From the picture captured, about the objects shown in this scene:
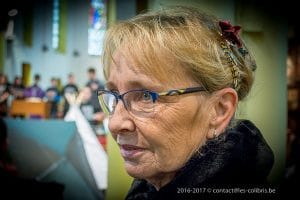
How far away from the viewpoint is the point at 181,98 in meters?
1.16

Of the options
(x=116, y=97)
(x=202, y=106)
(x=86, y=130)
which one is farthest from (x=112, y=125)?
(x=86, y=130)

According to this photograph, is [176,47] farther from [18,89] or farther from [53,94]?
[18,89]

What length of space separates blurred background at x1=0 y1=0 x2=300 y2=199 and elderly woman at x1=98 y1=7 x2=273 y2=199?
0.82ft

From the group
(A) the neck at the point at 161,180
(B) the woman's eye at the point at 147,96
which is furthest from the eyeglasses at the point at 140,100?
(A) the neck at the point at 161,180

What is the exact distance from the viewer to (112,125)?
1.20 metres

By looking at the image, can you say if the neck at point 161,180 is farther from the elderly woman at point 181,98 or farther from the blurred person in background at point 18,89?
the blurred person in background at point 18,89

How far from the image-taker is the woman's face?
1.16 meters

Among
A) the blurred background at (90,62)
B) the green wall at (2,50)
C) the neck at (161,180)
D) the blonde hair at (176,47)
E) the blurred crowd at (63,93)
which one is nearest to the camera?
the blonde hair at (176,47)

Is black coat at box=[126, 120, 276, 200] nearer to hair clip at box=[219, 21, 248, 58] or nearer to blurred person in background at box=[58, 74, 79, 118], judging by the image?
hair clip at box=[219, 21, 248, 58]

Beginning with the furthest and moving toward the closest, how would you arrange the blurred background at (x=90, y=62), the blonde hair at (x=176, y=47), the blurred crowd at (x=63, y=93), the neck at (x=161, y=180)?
the blurred crowd at (x=63, y=93) < the blurred background at (x=90, y=62) < the neck at (x=161, y=180) < the blonde hair at (x=176, y=47)

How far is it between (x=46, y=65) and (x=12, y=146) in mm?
481

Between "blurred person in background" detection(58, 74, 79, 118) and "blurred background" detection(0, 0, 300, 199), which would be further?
"blurred person in background" detection(58, 74, 79, 118)

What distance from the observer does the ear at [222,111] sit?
1.17m


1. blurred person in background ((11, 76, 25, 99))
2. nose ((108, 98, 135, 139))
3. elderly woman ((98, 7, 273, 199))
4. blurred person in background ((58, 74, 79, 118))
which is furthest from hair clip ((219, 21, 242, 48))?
blurred person in background ((11, 76, 25, 99))
